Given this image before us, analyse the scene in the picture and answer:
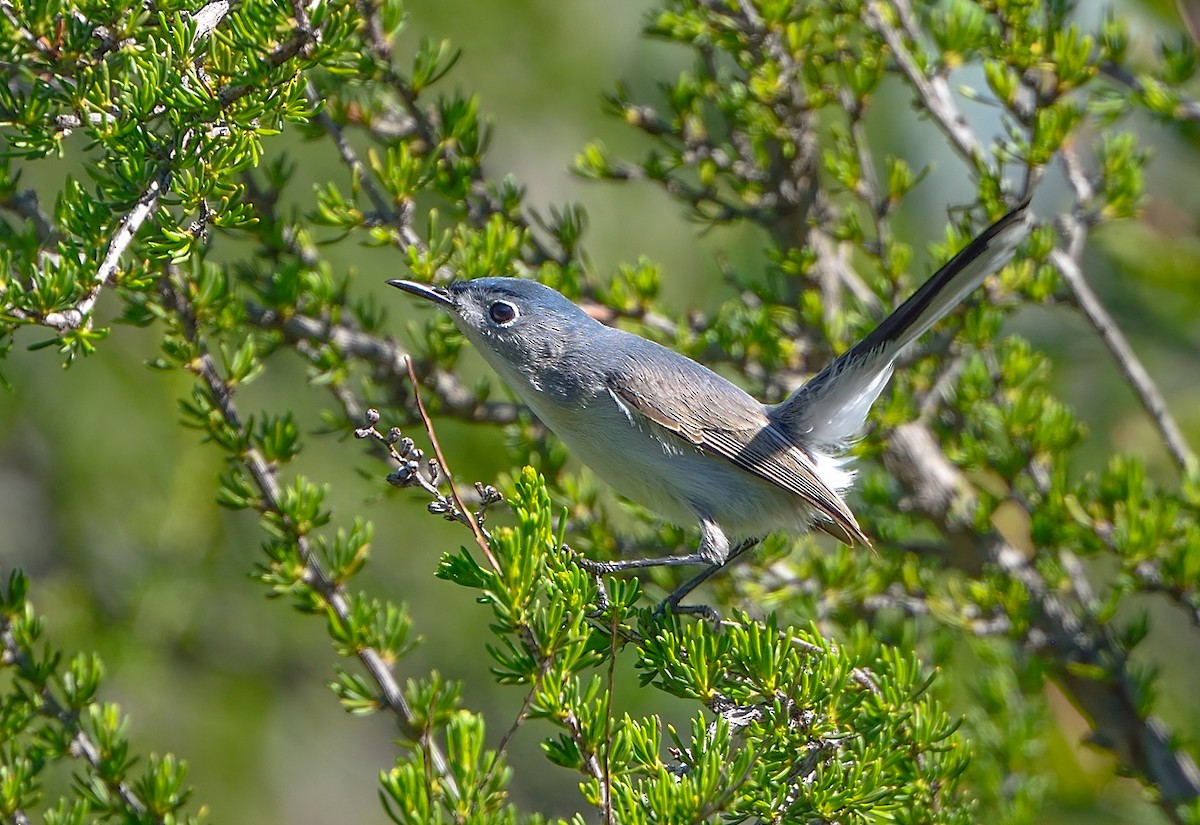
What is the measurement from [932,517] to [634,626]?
48.6 inches

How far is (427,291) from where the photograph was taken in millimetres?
2699

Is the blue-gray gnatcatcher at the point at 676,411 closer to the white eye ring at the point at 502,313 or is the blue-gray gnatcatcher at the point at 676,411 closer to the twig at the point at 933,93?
the white eye ring at the point at 502,313

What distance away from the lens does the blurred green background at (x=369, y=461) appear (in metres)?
4.12

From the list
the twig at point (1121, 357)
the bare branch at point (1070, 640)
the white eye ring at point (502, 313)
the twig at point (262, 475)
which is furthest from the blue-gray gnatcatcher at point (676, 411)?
the twig at point (262, 475)

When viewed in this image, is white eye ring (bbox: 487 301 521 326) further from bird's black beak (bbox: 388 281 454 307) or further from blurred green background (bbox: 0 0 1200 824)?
blurred green background (bbox: 0 0 1200 824)

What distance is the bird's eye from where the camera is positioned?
2.94 meters

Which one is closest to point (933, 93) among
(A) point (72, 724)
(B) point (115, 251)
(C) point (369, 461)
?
(B) point (115, 251)

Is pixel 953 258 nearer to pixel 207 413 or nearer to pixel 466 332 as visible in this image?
pixel 466 332

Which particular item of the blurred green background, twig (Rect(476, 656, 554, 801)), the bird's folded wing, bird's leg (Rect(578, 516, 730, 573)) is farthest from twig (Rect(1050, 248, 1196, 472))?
twig (Rect(476, 656, 554, 801))

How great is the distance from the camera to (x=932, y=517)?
3.21m

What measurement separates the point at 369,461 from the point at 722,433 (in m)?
3.13

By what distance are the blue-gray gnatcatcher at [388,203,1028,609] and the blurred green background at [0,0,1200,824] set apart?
1.26 meters

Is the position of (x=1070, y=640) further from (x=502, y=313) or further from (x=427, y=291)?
(x=427, y=291)

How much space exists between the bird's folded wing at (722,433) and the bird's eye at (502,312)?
1.01ft
